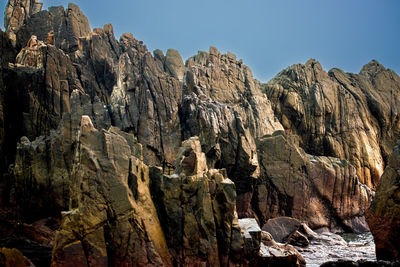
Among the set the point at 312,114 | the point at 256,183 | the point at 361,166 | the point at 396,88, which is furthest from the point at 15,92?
the point at 396,88

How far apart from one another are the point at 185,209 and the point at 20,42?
49.8 meters

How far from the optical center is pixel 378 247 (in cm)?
2244

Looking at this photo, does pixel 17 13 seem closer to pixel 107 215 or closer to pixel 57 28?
pixel 57 28

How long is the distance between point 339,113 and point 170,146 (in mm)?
32907

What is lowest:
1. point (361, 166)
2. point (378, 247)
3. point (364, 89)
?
point (378, 247)

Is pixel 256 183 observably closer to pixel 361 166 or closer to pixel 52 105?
pixel 361 166

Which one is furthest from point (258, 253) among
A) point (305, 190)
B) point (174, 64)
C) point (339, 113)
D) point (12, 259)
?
point (174, 64)

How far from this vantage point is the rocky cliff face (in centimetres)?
1889

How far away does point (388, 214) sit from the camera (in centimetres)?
2172

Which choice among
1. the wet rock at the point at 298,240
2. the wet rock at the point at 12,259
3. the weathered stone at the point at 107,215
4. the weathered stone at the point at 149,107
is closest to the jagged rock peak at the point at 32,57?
the weathered stone at the point at 149,107

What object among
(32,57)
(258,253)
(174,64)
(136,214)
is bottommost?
(258,253)

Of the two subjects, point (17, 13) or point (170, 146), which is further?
point (17, 13)

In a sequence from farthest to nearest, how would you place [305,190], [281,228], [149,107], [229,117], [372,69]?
[372,69] < [229,117] < [149,107] < [305,190] < [281,228]

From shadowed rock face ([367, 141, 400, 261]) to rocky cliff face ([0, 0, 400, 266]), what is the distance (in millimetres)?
7061
